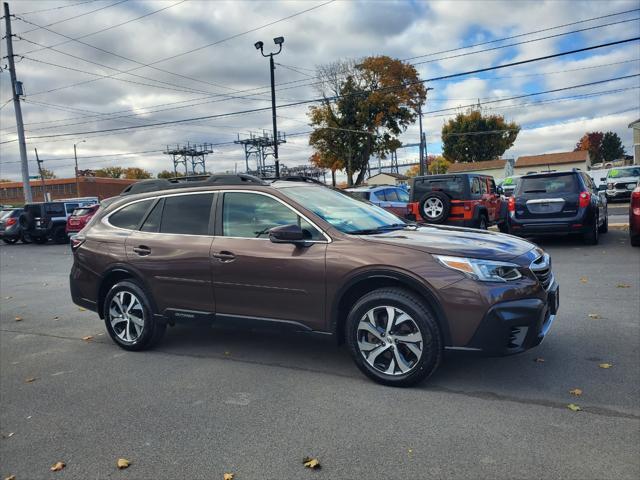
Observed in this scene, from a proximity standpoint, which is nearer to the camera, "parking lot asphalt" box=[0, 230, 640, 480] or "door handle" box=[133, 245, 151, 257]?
"parking lot asphalt" box=[0, 230, 640, 480]

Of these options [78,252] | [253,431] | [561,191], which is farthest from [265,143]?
[253,431]

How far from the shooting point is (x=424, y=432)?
3219mm

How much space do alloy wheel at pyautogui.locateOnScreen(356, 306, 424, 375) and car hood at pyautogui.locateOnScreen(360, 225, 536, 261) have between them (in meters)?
0.54

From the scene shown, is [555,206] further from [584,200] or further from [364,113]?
[364,113]

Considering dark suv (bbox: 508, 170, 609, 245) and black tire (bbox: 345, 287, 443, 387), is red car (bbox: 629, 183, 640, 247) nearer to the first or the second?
dark suv (bbox: 508, 170, 609, 245)

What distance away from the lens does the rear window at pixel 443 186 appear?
12.7 meters

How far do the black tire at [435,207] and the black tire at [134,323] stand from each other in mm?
8573

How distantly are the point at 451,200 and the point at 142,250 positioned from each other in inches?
358

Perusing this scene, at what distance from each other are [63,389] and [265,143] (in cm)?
3974

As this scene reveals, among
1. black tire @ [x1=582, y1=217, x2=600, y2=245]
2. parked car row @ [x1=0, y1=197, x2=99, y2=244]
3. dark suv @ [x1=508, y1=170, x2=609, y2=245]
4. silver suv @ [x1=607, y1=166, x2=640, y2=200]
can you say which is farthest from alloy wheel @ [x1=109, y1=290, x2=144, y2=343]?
silver suv @ [x1=607, y1=166, x2=640, y2=200]

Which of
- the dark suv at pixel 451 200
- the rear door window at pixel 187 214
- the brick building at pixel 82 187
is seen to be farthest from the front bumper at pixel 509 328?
the brick building at pixel 82 187

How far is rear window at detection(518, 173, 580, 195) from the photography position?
35.2 feet

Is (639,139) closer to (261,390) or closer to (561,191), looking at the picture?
(561,191)

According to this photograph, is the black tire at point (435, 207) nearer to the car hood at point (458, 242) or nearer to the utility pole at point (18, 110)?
the car hood at point (458, 242)
